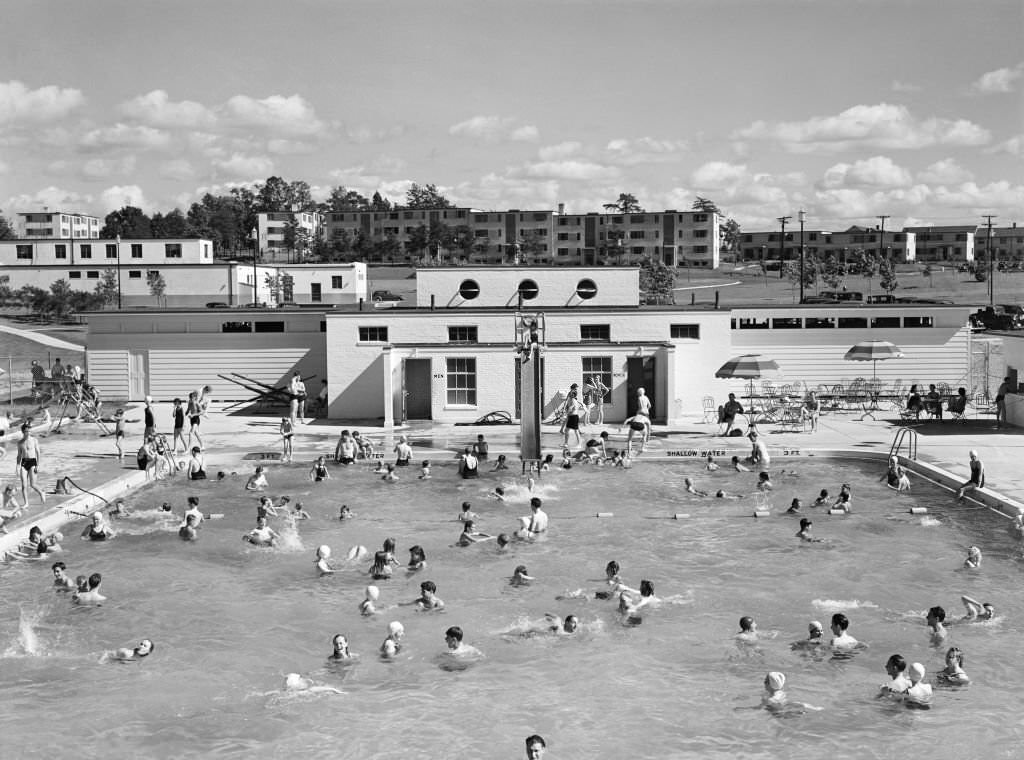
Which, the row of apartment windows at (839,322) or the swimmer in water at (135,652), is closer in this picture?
the swimmer in water at (135,652)

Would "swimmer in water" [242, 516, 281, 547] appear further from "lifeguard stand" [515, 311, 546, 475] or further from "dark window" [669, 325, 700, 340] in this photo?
"dark window" [669, 325, 700, 340]

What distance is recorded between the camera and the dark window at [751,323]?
42344 mm

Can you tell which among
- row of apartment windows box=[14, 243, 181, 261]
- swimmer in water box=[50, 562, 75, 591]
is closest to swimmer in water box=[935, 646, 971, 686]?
swimmer in water box=[50, 562, 75, 591]

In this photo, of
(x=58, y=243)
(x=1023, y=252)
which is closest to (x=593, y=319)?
(x=58, y=243)

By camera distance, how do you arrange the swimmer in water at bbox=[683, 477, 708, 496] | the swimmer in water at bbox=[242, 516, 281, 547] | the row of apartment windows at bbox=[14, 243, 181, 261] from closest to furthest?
the swimmer in water at bbox=[242, 516, 281, 547] < the swimmer in water at bbox=[683, 477, 708, 496] < the row of apartment windows at bbox=[14, 243, 181, 261]

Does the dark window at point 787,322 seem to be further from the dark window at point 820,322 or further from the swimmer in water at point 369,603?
the swimmer in water at point 369,603

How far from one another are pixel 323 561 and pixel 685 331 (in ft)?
68.9

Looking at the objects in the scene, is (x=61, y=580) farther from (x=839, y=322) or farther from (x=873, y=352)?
(x=839, y=322)

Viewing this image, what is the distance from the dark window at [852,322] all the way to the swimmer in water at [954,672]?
91.5ft

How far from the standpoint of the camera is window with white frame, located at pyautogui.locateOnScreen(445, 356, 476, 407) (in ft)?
122

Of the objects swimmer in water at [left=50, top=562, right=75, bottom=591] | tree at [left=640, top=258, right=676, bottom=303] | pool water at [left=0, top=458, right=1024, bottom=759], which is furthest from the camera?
tree at [left=640, top=258, right=676, bottom=303]

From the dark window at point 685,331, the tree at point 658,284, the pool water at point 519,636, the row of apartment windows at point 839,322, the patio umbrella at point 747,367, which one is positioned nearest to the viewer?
the pool water at point 519,636

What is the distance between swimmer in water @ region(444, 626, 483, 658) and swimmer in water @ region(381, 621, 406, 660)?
739mm

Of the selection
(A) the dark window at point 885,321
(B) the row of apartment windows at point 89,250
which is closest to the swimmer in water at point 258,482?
(A) the dark window at point 885,321
